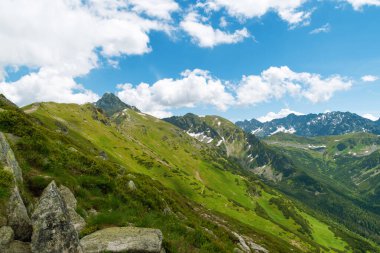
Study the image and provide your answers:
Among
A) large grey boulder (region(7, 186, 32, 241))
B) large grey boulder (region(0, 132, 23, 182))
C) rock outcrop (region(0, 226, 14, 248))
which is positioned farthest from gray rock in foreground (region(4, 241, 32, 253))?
large grey boulder (region(0, 132, 23, 182))

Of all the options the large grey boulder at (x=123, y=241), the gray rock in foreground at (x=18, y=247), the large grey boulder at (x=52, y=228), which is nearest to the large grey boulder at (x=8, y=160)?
the large grey boulder at (x=52, y=228)

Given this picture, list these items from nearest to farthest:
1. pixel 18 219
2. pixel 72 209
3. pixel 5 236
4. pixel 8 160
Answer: pixel 5 236 < pixel 18 219 < pixel 8 160 < pixel 72 209

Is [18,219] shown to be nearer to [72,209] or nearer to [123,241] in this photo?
[123,241]

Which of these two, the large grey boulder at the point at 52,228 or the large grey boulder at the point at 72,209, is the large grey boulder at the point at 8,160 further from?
the large grey boulder at the point at 52,228

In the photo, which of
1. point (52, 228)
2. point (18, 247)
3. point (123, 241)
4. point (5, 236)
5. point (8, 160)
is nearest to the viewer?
point (5, 236)

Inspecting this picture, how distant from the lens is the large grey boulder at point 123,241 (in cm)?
1559

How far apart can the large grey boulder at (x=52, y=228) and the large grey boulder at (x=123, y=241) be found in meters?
2.26

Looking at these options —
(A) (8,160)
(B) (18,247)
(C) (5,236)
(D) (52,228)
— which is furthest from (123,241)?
(A) (8,160)

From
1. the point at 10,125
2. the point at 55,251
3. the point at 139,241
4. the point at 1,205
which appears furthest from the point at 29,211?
the point at 10,125

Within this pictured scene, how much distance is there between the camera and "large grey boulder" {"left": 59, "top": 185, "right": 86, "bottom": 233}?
59.9 feet

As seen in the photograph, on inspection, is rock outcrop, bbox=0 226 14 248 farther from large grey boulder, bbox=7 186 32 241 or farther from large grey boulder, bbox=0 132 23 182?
large grey boulder, bbox=0 132 23 182

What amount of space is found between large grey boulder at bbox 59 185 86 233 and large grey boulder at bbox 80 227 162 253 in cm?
167

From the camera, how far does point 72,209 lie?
19406 mm

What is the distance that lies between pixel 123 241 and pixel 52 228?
4.21 metres
